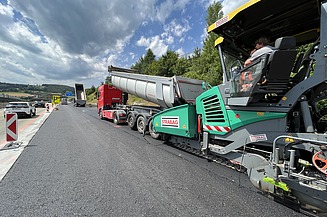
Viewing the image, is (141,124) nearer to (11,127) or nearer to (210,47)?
(11,127)

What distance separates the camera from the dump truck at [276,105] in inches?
82.4

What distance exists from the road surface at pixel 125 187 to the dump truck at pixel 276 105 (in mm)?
419

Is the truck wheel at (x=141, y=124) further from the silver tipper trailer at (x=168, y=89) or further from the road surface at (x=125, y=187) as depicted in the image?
the road surface at (x=125, y=187)

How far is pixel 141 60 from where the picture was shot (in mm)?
48531

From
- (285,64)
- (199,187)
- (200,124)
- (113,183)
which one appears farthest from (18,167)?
(285,64)

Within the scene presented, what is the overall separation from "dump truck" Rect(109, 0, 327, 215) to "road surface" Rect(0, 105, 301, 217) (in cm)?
42

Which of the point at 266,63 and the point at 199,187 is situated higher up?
the point at 266,63

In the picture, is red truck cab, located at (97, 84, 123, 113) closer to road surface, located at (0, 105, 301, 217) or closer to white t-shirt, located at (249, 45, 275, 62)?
road surface, located at (0, 105, 301, 217)

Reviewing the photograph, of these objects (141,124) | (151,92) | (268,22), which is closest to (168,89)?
(151,92)

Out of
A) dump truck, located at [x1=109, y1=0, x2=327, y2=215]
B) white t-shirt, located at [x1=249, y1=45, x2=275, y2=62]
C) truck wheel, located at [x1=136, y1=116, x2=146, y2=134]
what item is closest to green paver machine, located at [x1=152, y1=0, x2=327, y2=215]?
dump truck, located at [x1=109, y1=0, x2=327, y2=215]

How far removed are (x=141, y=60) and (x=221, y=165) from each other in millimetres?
48393

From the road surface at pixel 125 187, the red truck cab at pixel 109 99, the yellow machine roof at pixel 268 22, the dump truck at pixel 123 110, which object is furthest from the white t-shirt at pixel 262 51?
the red truck cab at pixel 109 99

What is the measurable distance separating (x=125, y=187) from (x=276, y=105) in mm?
2938

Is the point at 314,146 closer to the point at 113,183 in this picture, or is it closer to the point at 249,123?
the point at 249,123
